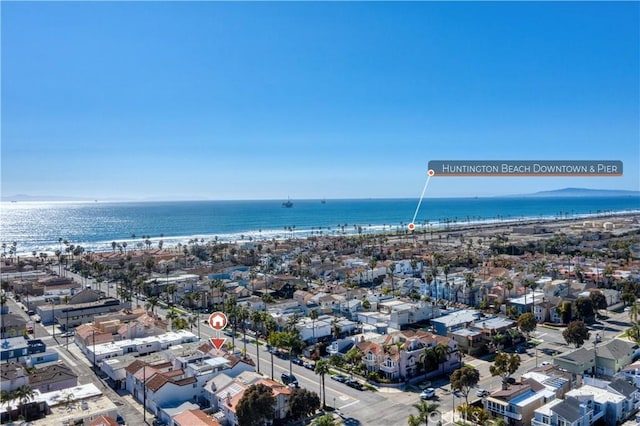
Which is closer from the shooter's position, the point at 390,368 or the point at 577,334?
the point at 390,368

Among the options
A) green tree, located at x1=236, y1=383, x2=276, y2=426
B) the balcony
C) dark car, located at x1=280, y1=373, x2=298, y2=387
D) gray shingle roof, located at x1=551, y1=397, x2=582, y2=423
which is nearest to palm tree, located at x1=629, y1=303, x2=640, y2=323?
gray shingle roof, located at x1=551, y1=397, x2=582, y2=423

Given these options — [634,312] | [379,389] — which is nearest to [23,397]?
[379,389]

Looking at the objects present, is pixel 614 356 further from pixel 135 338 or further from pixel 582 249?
pixel 582 249

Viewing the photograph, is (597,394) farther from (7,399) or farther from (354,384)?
(7,399)

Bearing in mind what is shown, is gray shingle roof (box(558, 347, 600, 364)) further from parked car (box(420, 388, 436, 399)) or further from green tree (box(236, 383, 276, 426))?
green tree (box(236, 383, 276, 426))

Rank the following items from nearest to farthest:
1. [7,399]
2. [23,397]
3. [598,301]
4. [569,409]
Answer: [569,409] → [7,399] → [23,397] → [598,301]

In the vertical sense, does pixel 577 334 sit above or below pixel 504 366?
above
